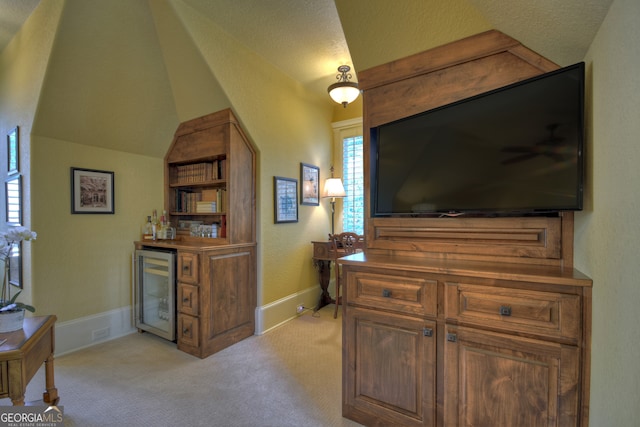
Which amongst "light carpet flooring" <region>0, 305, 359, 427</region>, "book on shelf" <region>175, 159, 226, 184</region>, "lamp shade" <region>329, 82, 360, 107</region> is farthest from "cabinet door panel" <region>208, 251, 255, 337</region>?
"lamp shade" <region>329, 82, 360, 107</region>

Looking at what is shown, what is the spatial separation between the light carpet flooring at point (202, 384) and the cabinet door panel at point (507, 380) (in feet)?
2.36

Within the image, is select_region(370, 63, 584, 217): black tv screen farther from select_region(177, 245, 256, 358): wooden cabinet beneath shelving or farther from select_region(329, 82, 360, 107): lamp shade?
select_region(177, 245, 256, 358): wooden cabinet beneath shelving

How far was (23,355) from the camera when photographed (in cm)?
143

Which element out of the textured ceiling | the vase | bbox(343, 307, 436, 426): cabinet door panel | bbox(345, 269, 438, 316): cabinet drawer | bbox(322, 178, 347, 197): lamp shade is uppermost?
the textured ceiling

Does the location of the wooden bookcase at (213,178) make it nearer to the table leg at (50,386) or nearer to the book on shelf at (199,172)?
the book on shelf at (199,172)

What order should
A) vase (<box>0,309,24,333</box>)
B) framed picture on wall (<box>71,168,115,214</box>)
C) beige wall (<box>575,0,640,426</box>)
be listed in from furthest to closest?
framed picture on wall (<box>71,168,115,214</box>) < vase (<box>0,309,24,333</box>) < beige wall (<box>575,0,640,426</box>)

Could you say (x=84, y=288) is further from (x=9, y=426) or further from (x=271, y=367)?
(x=271, y=367)

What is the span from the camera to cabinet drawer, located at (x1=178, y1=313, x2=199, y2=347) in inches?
106

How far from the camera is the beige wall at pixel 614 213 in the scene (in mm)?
827

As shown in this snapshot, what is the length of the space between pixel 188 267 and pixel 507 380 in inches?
99.5

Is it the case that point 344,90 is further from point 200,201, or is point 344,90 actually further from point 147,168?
point 147,168

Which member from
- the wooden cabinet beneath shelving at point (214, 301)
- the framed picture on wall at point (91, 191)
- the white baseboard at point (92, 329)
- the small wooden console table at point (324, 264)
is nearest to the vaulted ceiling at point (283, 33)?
the framed picture on wall at point (91, 191)

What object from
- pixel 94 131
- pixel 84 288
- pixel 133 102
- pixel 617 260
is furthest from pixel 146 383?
pixel 617 260

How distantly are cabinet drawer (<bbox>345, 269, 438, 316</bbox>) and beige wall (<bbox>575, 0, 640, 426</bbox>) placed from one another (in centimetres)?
62
